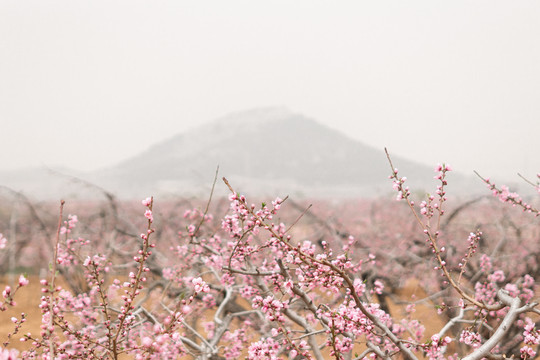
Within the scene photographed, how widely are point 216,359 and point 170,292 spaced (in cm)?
246

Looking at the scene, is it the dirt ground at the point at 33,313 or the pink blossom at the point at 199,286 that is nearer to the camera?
the pink blossom at the point at 199,286

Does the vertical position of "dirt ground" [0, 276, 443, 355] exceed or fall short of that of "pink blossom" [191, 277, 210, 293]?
it falls short

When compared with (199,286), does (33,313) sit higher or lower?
lower

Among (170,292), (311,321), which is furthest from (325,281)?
(170,292)

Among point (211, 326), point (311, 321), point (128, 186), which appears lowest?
point (128, 186)

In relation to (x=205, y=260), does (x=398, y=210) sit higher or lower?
lower

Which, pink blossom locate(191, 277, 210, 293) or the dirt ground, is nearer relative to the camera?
pink blossom locate(191, 277, 210, 293)

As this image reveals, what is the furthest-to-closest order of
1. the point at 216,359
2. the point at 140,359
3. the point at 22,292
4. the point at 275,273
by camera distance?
1. the point at 22,292
2. the point at 216,359
3. the point at 275,273
4. the point at 140,359

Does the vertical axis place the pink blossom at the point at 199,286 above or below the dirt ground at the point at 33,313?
above

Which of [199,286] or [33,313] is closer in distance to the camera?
[199,286]

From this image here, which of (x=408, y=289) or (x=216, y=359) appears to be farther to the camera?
(x=408, y=289)

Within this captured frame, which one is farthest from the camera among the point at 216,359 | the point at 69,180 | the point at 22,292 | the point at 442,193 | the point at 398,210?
the point at 398,210

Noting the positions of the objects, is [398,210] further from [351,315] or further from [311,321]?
[351,315]

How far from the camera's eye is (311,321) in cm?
462
